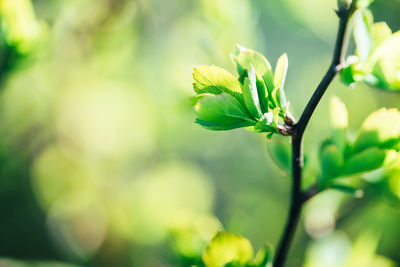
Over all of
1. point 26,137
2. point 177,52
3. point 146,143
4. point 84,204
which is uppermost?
point 177,52

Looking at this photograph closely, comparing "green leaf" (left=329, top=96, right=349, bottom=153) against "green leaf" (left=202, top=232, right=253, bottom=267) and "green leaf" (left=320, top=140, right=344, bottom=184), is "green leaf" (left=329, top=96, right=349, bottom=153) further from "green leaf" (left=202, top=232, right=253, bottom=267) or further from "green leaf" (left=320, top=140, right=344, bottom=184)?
"green leaf" (left=202, top=232, right=253, bottom=267)

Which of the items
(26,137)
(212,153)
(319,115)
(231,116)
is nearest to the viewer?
(231,116)

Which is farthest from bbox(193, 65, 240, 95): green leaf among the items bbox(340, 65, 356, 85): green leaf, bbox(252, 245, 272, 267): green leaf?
bbox(252, 245, 272, 267): green leaf

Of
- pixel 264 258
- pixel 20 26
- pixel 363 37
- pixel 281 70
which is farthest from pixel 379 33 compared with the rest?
pixel 20 26

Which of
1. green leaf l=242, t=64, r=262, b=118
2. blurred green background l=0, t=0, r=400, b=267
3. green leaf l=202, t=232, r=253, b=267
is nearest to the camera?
green leaf l=242, t=64, r=262, b=118

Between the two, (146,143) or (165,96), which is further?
(146,143)

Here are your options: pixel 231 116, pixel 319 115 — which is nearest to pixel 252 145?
pixel 319 115

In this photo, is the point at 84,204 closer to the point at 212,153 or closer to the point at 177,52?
the point at 212,153
